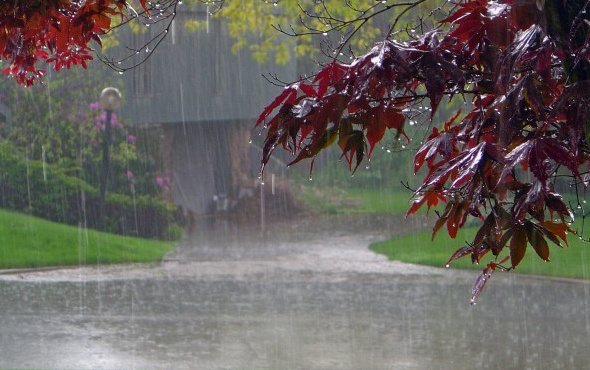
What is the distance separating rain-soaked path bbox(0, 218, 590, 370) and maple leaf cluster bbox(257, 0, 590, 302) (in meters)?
Result: 4.86

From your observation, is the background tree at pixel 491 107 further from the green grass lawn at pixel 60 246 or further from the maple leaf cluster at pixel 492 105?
the green grass lawn at pixel 60 246

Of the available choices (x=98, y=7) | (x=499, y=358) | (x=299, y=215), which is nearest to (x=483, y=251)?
(x=98, y=7)

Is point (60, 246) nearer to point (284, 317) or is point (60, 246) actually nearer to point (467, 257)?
point (284, 317)

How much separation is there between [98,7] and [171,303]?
25.0ft

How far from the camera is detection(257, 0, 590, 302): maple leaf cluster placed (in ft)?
6.65

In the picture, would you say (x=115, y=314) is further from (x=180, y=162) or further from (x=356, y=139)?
(x=180, y=162)

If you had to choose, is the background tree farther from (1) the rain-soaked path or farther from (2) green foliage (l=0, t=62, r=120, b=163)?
(2) green foliage (l=0, t=62, r=120, b=163)

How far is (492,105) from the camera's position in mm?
2270

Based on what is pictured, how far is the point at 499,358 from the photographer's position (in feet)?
24.3

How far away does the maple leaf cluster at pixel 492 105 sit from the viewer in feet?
6.65

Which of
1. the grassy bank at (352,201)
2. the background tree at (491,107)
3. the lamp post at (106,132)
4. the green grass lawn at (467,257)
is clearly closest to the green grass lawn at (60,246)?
the lamp post at (106,132)

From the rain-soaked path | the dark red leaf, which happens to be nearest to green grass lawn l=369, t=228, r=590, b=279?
the rain-soaked path

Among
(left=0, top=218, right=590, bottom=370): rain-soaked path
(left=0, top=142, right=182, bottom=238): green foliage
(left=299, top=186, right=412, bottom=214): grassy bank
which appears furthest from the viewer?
(left=299, top=186, right=412, bottom=214): grassy bank

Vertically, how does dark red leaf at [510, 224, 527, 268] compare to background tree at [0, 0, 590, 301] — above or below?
below
